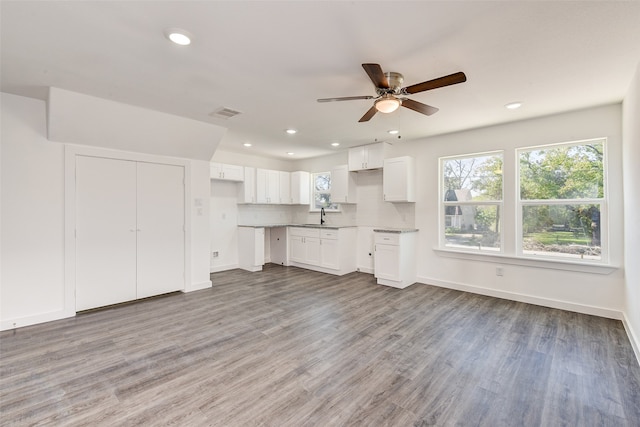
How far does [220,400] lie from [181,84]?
281 cm

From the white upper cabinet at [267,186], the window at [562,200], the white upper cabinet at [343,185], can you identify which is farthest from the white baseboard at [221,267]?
the window at [562,200]

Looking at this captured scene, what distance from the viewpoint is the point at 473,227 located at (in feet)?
14.8

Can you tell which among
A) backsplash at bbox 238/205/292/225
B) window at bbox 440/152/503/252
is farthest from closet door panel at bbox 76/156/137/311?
window at bbox 440/152/503/252

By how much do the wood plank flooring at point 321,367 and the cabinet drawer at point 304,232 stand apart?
2.18 metres

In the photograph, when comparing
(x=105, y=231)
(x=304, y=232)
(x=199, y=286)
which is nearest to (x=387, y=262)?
(x=304, y=232)

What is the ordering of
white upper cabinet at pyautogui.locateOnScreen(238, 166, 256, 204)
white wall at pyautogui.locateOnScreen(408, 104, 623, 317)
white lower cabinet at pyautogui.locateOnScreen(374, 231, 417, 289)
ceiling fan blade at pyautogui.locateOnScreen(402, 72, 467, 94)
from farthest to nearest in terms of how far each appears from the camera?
1. white upper cabinet at pyautogui.locateOnScreen(238, 166, 256, 204)
2. white lower cabinet at pyautogui.locateOnScreen(374, 231, 417, 289)
3. white wall at pyautogui.locateOnScreen(408, 104, 623, 317)
4. ceiling fan blade at pyautogui.locateOnScreen(402, 72, 467, 94)

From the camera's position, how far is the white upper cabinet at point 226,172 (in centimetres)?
556

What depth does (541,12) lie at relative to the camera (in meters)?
1.78

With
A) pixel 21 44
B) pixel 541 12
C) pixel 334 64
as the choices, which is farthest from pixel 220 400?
Answer: pixel 541 12

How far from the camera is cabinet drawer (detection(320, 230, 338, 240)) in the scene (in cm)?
554

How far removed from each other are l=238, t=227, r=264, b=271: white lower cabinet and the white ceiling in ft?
9.54

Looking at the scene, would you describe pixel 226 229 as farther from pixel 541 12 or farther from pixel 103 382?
pixel 541 12

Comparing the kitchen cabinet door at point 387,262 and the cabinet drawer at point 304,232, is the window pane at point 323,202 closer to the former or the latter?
the cabinet drawer at point 304,232

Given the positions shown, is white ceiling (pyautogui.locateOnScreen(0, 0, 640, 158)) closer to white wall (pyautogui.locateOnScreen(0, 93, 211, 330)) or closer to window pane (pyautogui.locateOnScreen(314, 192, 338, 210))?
white wall (pyautogui.locateOnScreen(0, 93, 211, 330))
